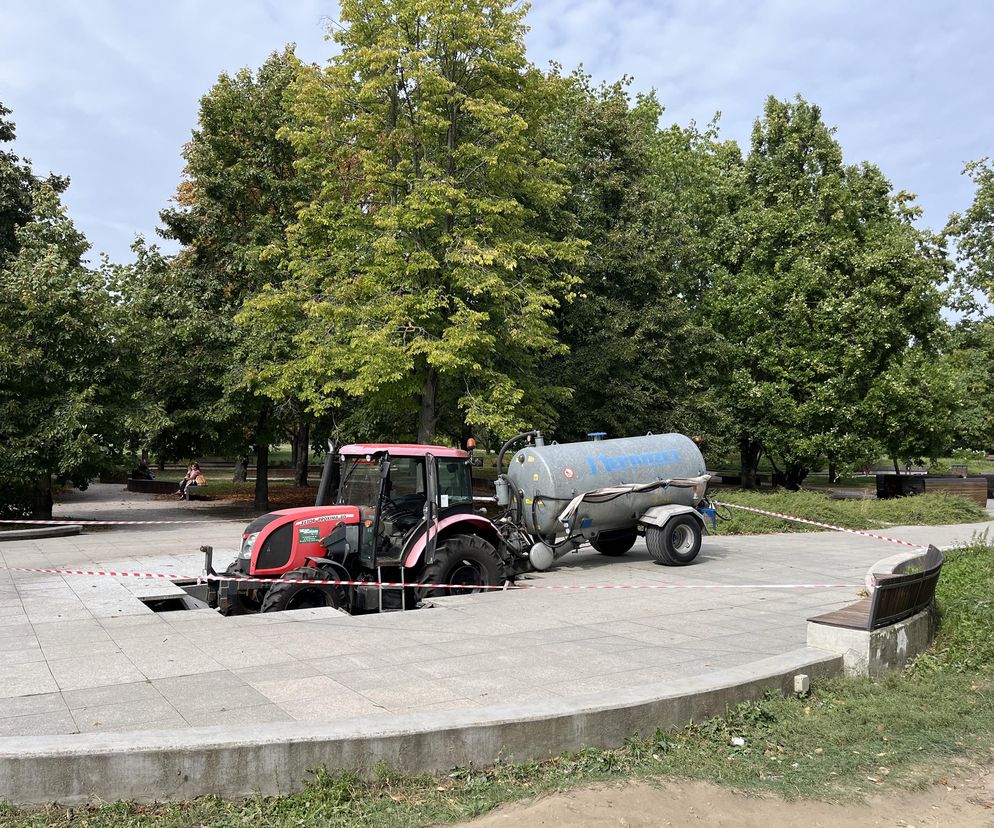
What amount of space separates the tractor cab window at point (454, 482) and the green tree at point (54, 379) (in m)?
11.7

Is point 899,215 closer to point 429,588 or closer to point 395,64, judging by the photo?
point 395,64

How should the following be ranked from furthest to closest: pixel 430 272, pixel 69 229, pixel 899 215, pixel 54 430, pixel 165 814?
1. pixel 899 215
2. pixel 69 229
3. pixel 430 272
4. pixel 54 430
5. pixel 165 814

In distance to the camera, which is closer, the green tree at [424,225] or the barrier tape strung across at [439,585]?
the barrier tape strung across at [439,585]

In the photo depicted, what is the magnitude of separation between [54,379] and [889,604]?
1857cm

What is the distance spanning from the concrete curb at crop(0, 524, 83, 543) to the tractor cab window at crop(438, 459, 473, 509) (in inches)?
445

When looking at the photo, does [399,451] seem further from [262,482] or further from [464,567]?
[262,482]

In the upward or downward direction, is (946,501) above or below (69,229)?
below

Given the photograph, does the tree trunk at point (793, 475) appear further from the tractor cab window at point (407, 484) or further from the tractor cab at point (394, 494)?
the tractor cab window at point (407, 484)

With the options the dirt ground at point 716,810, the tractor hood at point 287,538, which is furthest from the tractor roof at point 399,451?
the dirt ground at point 716,810

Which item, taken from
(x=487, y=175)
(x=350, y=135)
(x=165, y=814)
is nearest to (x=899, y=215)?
(x=487, y=175)

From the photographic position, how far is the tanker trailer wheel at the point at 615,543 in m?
14.5

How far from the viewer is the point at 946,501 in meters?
24.1

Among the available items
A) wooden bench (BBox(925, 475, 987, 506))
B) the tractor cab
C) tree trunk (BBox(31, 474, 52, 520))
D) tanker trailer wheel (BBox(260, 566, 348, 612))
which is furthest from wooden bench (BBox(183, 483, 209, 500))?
wooden bench (BBox(925, 475, 987, 506))

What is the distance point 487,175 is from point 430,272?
2.84 metres
